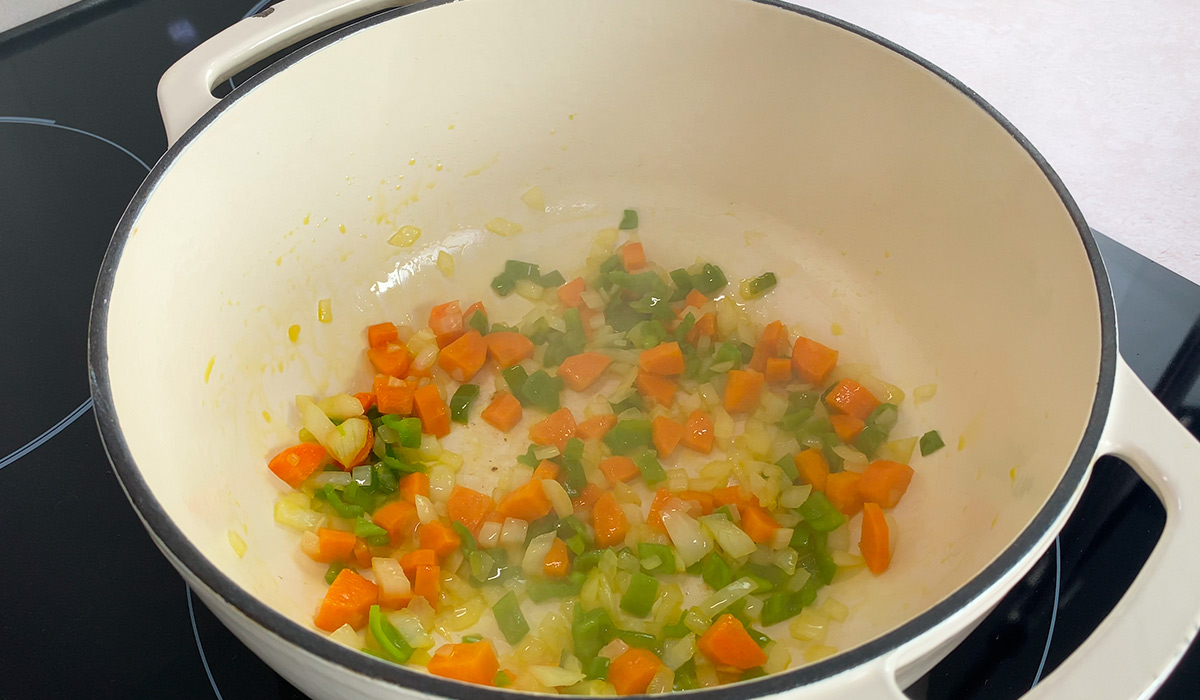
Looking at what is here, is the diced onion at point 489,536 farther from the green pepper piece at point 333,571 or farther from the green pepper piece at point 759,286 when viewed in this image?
the green pepper piece at point 759,286

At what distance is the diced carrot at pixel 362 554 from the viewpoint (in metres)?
1.10

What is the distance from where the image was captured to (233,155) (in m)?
1.14

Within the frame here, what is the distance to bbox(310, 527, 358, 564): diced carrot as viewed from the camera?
1084 mm

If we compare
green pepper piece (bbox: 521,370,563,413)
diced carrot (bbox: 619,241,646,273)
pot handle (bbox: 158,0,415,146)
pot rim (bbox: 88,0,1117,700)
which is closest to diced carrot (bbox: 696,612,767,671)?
pot rim (bbox: 88,0,1117,700)

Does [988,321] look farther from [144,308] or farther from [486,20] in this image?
[144,308]

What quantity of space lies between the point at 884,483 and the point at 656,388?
354 millimetres

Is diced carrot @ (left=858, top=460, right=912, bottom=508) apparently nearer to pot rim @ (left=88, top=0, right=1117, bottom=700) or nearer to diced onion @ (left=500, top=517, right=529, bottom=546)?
pot rim @ (left=88, top=0, right=1117, bottom=700)

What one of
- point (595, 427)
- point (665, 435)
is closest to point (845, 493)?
point (665, 435)

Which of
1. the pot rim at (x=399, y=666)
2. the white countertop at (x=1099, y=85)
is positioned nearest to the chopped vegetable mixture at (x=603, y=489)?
the pot rim at (x=399, y=666)

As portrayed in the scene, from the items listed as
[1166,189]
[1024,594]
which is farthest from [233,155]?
[1166,189]

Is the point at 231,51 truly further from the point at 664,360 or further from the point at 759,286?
the point at 759,286

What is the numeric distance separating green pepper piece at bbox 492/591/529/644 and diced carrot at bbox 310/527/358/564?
21cm

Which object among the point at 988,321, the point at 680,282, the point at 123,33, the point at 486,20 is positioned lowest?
the point at 680,282

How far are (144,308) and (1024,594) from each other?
1.10 metres
